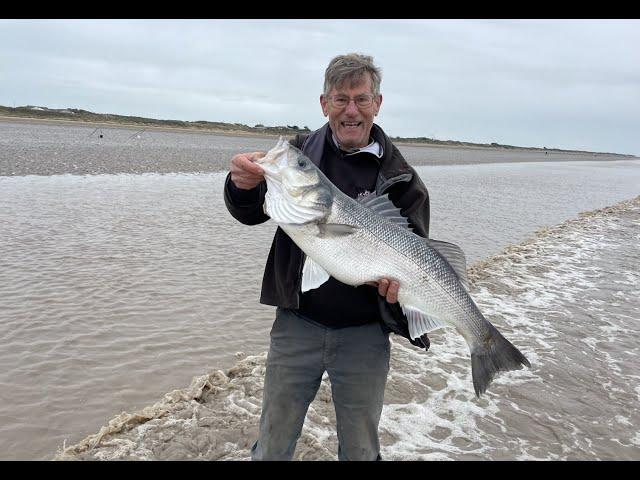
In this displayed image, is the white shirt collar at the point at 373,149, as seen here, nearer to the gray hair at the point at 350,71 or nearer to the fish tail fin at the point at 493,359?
the gray hair at the point at 350,71

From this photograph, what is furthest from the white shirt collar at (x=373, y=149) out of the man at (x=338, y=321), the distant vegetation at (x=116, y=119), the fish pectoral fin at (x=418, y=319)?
the distant vegetation at (x=116, y=119)

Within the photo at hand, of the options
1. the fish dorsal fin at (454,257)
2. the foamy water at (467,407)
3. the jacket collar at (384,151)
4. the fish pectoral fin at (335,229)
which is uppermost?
the jacket collar at (384,151)

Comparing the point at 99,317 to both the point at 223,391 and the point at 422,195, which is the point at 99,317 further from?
the point at 422,195

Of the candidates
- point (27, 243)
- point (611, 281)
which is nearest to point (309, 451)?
point (27, 243)

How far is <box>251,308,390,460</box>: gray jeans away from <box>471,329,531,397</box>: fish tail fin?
0.77m

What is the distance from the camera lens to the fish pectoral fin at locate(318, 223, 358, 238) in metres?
3.48

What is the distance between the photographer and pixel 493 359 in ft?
12.1

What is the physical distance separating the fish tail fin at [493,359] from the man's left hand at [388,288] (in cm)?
83

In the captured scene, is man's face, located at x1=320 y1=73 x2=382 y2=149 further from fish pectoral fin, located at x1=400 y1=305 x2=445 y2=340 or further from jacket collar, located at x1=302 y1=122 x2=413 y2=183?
fish pectoral fin, located at x1=400 y1=305 x2=445 y2=340

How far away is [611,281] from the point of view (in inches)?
440

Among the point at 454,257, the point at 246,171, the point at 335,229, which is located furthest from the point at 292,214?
the point at 454,257

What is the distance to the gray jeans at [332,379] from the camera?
11.2 ft
